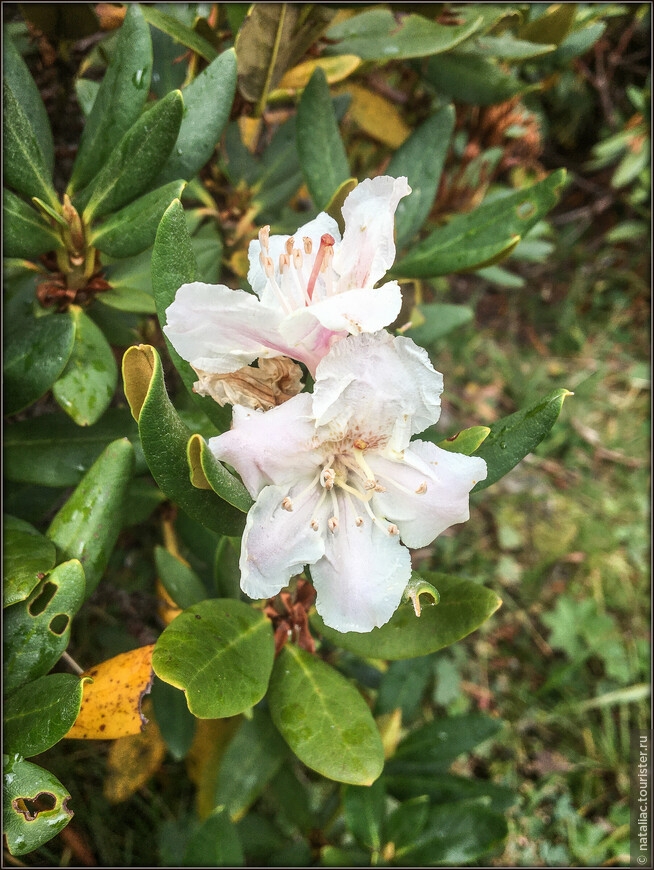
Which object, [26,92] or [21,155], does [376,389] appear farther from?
[26,92]

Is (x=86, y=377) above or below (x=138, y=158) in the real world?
below

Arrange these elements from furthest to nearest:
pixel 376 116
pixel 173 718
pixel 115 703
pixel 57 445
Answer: pixel 376 116 → pixel 173 718 → pixel 57 445 → pixel 115 703

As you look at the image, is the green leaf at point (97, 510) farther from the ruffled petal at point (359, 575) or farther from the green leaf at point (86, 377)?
the ruffled petal at point (359, 575)

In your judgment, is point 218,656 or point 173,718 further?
point 173,718

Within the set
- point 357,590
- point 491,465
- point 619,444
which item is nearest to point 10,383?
point 357,590

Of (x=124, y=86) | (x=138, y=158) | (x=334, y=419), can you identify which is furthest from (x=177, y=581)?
(x=124, y=86)

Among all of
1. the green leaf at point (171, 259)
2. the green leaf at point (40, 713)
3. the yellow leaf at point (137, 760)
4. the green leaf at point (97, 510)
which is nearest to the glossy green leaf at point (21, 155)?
the green leaf at point (171, 259)

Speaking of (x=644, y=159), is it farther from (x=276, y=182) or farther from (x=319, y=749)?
(x=319, y=749)
